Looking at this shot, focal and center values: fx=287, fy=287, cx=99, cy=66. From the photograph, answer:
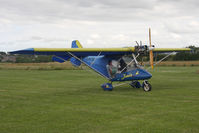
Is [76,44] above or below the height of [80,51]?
above

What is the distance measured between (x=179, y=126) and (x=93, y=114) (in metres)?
3.15

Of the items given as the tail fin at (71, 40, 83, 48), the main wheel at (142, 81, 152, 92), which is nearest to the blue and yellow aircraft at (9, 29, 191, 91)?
the main wheel at (142, 81, 152, 92)

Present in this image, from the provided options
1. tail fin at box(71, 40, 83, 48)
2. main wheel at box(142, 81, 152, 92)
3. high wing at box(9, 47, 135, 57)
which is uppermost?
tail fin at box(71, 40, 83, 48)

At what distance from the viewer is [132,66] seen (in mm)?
17188

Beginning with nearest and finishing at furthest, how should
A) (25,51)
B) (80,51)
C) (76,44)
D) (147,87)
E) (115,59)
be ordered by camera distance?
(25,51) → (147,87) → (80,51) → (115,59) → (76,44)

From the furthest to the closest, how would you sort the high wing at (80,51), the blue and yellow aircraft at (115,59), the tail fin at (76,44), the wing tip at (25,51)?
the tail fin at (76,44) < the blue and yellow aircraft at (115,59) < the high wing at (80,51) < the wing tip at (25,51)

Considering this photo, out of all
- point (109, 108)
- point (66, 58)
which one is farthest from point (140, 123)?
point (66, 58)

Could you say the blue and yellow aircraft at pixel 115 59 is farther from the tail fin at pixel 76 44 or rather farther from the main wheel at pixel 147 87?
the tail fin at pixel 76 44

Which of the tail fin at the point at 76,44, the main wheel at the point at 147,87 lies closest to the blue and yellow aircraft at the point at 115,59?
the main wheel at the point at 147,87

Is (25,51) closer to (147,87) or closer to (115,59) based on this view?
(115,59)

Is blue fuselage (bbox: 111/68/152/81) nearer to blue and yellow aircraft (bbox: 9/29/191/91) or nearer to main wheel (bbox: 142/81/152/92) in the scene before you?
blue and yellow aircraft (bbox: 9/29/191/91)

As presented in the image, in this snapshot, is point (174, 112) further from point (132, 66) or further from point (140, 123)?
point (132, 66)

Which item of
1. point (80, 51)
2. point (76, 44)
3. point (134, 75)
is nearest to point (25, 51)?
point (80, 51)

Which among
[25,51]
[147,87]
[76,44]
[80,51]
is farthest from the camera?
[76,44]
